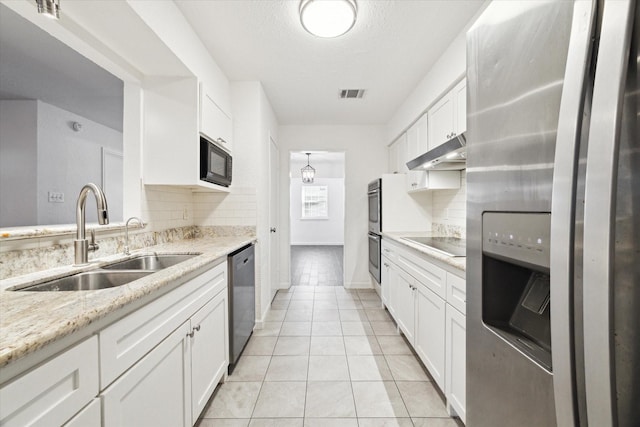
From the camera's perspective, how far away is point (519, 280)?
75 centimetres

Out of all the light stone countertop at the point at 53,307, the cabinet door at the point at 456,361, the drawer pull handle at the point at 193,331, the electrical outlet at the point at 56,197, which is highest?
the electrical outlet at the point at 56,197

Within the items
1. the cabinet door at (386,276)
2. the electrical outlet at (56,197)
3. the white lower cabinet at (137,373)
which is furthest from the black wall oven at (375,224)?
the electrical outlet at (56,197)

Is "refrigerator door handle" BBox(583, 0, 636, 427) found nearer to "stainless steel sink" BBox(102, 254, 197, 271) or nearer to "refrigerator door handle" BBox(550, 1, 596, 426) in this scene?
"refrigerator door handle" BBox(550, 1, 596, 426)

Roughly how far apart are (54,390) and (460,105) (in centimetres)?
254

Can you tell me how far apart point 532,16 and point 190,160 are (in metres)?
2.05

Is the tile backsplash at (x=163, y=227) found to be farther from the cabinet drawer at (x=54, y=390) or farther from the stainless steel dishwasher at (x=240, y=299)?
the cabinet drawer at (x=54, y=390)

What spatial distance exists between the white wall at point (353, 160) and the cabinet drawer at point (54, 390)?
344 cm

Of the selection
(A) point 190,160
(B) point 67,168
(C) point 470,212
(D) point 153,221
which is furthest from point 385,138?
(B) point 67,168

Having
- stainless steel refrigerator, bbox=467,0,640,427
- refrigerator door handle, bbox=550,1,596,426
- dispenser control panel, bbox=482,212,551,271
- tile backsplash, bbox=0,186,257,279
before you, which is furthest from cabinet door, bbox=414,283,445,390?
tile backsplash, bbox=0,186,257,279

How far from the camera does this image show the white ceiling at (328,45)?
1.82 meters

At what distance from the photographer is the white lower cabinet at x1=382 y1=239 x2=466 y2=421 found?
1.46 metres

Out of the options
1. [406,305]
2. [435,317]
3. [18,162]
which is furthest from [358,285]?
[18,162]

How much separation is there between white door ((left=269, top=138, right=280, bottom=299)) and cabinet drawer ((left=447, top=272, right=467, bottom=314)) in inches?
90.0

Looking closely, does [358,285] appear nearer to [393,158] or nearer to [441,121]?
[393,158]
